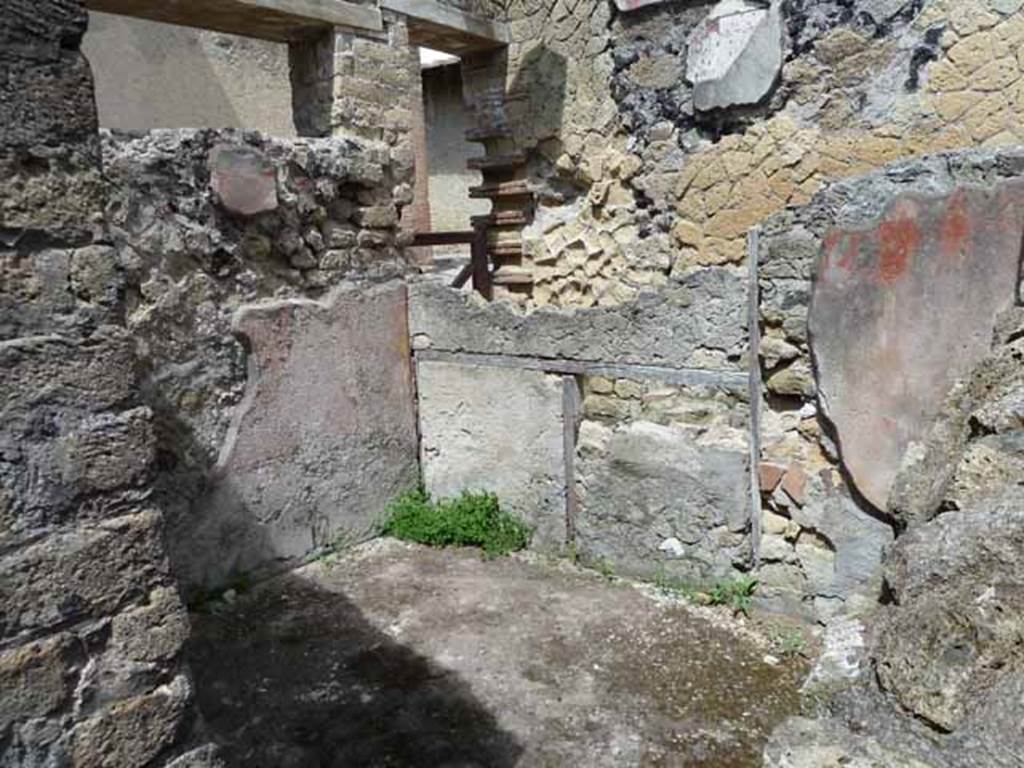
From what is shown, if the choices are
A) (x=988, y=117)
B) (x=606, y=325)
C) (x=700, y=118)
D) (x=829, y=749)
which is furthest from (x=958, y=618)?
(x=700, y=118)

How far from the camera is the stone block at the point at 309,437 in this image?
3.47 meters

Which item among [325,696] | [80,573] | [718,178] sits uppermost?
[718,178]

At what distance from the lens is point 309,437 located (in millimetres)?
3750

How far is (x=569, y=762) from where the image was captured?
239 cm

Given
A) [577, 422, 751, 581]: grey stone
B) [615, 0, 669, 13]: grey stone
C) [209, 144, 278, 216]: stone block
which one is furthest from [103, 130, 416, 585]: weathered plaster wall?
[615, 0, 669, 13]: grey stone

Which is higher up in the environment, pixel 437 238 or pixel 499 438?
pixel 437 238

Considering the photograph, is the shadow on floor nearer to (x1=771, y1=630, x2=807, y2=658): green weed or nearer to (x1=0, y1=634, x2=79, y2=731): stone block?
(x1=771, y1=630, x2=807, y2=658): green weed

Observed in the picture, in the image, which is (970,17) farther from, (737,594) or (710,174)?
(737,594)

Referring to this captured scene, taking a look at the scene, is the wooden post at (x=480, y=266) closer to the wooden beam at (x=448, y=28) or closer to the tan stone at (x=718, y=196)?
the wooden beam at (x=448, y=28)

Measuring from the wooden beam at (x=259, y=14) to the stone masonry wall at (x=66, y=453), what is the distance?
116 inches

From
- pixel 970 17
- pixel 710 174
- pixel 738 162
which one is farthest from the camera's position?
pixel 710 174

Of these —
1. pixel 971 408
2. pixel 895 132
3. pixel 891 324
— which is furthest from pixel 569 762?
pixel 895 132

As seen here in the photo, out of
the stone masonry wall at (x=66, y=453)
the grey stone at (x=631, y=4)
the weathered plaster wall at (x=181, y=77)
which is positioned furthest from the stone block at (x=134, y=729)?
the weathered plaster wall at (x=181, y=77)

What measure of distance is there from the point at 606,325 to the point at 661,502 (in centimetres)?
80
